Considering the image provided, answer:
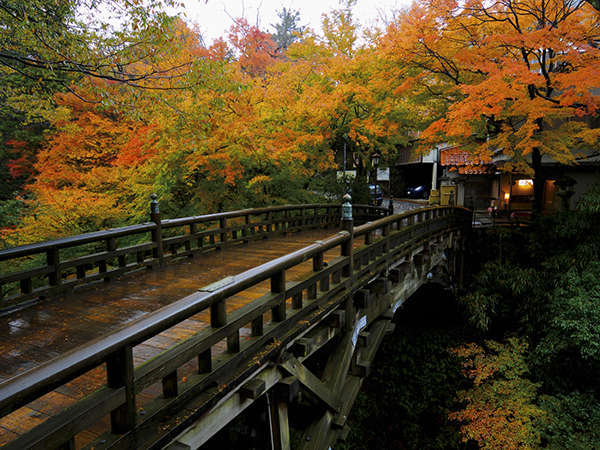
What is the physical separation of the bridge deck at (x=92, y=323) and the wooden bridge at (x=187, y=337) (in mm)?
19

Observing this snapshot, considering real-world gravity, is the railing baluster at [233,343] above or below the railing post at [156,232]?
below

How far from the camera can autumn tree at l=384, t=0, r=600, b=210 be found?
28.1ft

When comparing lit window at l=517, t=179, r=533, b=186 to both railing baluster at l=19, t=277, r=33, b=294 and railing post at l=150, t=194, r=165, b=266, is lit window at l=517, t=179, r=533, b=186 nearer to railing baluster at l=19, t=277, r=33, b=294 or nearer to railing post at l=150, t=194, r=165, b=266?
railing post at l=150, t=194, r=165, b=266

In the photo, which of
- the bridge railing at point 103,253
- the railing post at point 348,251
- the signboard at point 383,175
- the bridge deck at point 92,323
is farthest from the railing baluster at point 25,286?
the signboard at point 383,175

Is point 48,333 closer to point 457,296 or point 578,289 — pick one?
point 578,289

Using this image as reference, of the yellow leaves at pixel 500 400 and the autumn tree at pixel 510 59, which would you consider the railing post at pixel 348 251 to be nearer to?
the autumn tree at pixel 510 59

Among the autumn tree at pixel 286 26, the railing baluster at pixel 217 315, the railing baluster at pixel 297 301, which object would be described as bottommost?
the railing baluster at pixel 297 301

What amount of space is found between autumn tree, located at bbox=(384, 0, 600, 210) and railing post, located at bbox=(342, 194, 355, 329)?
6.06m

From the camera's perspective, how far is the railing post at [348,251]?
5.25 metres

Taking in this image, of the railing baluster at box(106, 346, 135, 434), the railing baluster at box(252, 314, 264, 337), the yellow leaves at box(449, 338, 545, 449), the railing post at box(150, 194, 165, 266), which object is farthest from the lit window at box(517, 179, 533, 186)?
the railing baluster at box(106, 346, 135, 434)

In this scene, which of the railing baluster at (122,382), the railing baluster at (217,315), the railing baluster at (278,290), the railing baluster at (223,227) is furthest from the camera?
the railing baluster at (223,227)

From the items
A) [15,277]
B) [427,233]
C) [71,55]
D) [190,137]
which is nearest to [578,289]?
[427,233]

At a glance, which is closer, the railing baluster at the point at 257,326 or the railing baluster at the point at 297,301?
the railing baluster at the point at 257,326

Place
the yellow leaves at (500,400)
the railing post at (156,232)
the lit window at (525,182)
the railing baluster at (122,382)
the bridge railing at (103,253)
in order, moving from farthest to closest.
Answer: the lit window at (525,182)
the yellow leaves at (500,400)
the railing post at (156,232)
the bridge railing at (103,253)
the railing baluster at (122,382)
